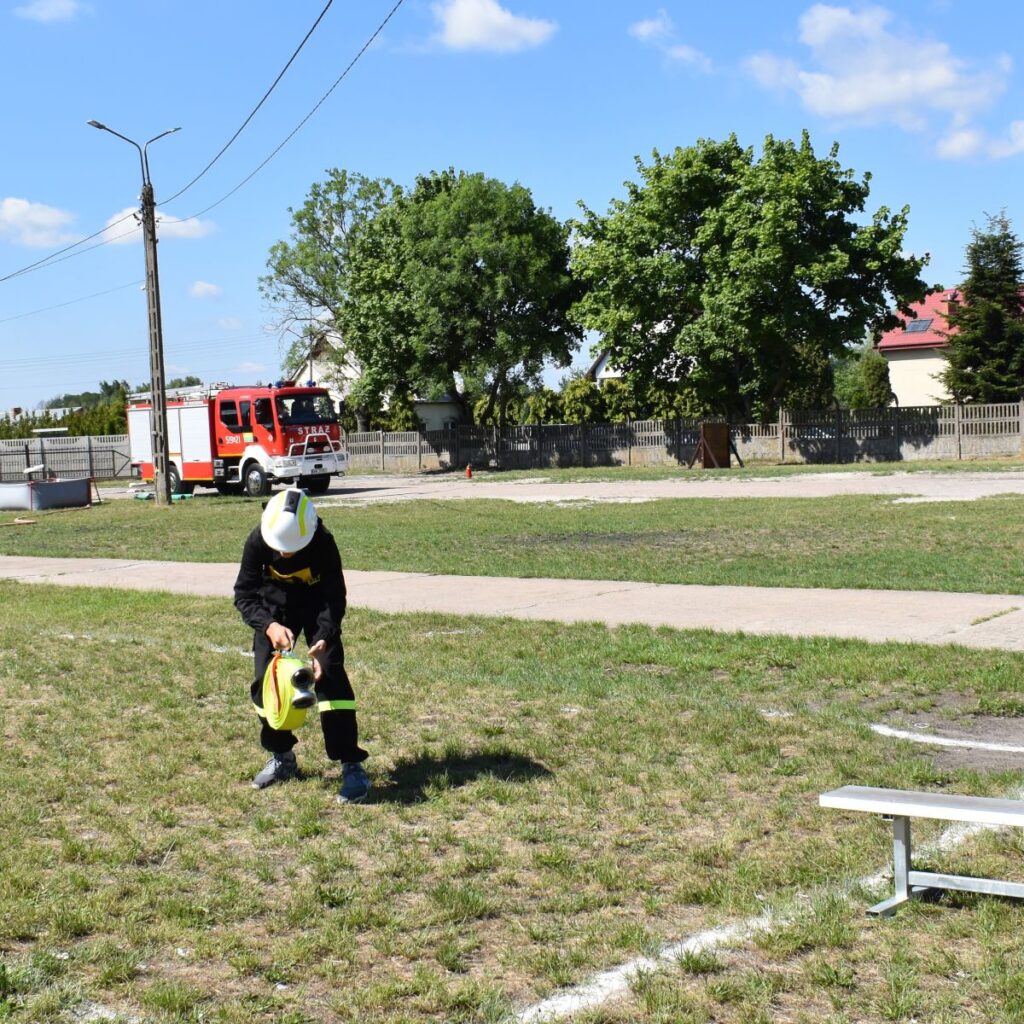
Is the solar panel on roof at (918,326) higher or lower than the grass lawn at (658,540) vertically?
higher

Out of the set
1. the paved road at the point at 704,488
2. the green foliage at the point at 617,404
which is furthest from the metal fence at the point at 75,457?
the green foliage at the point at 617,404

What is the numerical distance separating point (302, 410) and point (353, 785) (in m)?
28.2

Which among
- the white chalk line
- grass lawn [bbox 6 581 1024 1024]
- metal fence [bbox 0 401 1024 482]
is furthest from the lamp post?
the white chalk line

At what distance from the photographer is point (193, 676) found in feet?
29.4

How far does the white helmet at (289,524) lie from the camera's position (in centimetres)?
595

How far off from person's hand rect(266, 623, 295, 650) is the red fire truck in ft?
86.9

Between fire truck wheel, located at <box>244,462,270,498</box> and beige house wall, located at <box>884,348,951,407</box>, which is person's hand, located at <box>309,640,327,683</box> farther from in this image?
beige house wall, located at <box>884,348,951,407</box>

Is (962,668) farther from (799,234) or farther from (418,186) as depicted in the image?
(418,186)

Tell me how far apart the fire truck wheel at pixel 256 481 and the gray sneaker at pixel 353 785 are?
28132mm

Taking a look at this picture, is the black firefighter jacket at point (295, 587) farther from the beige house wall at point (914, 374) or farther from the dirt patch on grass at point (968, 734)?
the beige house wall at point (914, 374)

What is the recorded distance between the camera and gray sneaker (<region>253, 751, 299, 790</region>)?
243 inches

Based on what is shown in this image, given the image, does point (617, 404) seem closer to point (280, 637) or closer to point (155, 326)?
point (155, 326)

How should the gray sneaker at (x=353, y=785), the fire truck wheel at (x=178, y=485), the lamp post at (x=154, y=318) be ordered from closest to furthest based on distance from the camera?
the gray sneaker at (x=353, y=785) < the lamp post at (x=154, y=318) < the fire truck wheel at (x=178, y=485)

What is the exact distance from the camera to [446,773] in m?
6.24
